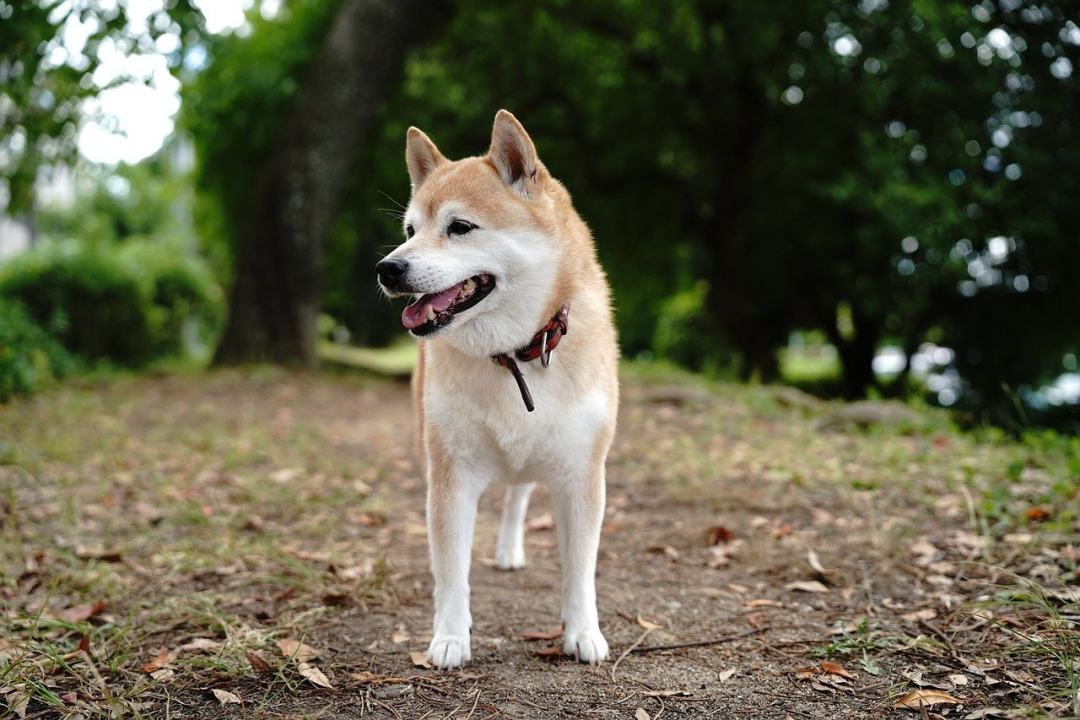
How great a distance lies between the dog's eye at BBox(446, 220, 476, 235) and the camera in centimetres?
309

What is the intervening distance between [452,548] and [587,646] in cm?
60

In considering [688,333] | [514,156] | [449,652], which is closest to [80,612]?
[449,652]

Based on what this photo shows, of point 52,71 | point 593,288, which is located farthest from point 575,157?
point 593,288

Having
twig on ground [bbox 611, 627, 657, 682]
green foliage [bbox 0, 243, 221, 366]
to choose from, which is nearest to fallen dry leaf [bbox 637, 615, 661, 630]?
twig on ground [bbox 611, 627, 657, 682]

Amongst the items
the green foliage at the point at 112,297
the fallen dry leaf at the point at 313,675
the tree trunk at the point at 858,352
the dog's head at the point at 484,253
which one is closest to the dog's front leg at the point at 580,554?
the dog's head at the point at 484,253

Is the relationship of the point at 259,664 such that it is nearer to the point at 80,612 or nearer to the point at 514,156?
the point at 80,612

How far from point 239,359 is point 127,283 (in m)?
2.88

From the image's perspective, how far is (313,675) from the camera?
2885 millimetres

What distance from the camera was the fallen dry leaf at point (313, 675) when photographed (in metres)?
2.85

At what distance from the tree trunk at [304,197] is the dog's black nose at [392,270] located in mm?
8284

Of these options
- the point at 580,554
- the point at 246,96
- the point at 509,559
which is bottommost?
the point at 509,559

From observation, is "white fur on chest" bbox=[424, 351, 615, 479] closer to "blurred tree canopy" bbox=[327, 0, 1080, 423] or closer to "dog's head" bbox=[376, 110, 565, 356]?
"dog's head" bbox=[376, 110, 565, 356]

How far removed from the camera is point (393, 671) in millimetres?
2994

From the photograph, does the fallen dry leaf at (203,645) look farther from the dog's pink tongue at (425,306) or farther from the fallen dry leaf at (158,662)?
the dog's pink tongue at (425,306)
